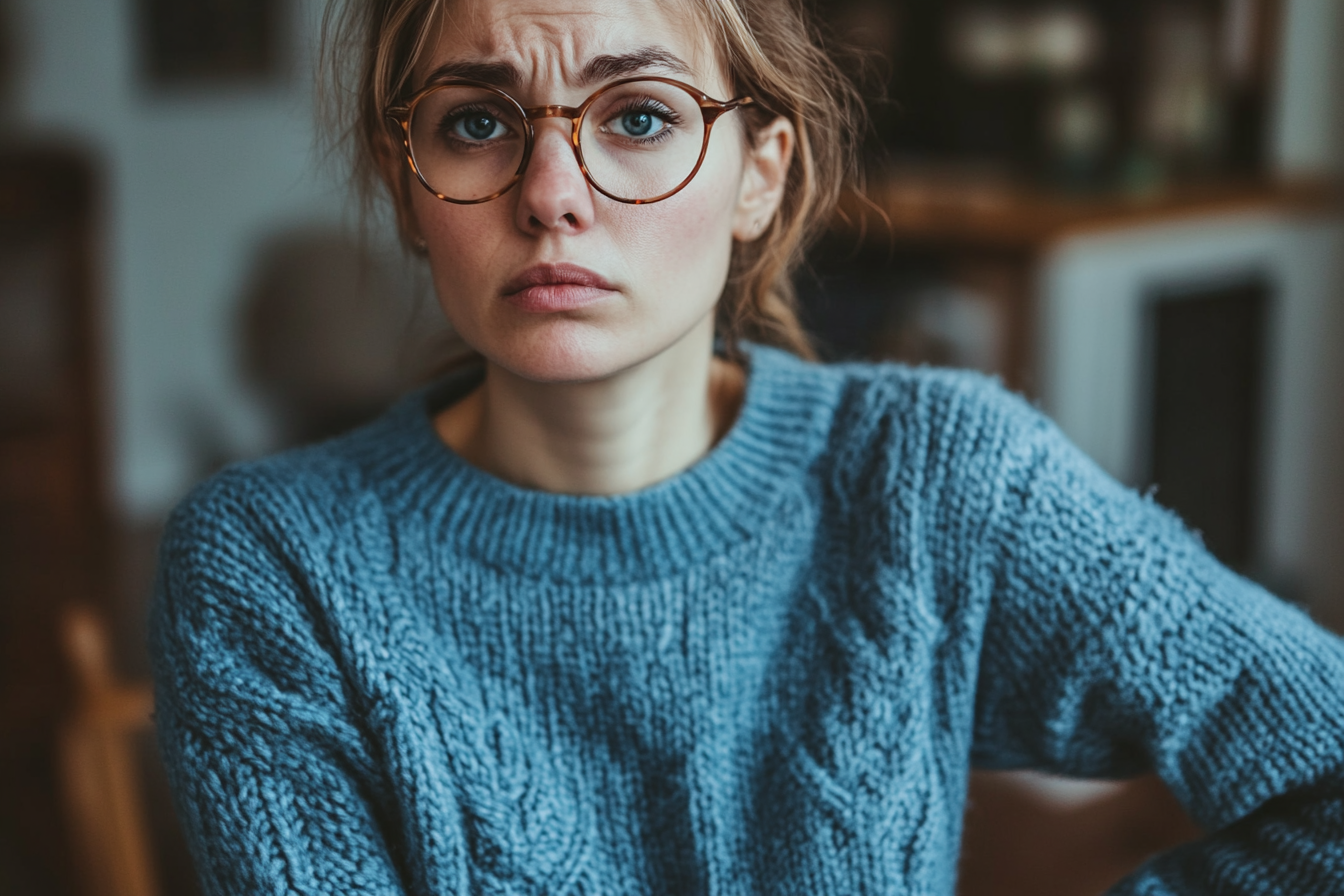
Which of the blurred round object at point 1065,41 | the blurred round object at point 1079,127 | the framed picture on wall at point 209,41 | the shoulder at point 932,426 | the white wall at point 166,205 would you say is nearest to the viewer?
the shoulder at point 932,426

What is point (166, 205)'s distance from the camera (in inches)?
151

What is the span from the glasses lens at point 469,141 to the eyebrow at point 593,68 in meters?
0.01

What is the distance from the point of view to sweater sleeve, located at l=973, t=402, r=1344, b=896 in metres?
0.87

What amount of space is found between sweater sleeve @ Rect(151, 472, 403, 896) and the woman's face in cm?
23

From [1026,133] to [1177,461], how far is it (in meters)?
1.02

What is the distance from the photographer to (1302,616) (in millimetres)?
917

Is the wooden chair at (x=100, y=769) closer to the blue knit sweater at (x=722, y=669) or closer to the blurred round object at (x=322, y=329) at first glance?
the blue knit sweater at (x=722, y=669)

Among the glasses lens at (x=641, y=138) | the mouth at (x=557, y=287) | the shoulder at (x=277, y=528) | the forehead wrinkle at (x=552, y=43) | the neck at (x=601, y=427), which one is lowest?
the shoulder at (x=277, y=528)

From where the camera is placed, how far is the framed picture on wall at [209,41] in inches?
147

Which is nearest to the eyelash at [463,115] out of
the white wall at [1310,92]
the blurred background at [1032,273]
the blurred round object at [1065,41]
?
the blurred background at [1032,273]

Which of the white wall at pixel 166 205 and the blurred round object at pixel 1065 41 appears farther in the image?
the white wall at pixel 166 205

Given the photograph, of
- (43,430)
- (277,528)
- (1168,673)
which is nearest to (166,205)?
(43,430)

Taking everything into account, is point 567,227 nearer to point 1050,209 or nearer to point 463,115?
point 463,115

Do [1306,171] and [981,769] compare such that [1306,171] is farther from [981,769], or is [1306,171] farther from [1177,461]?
[981,769]
